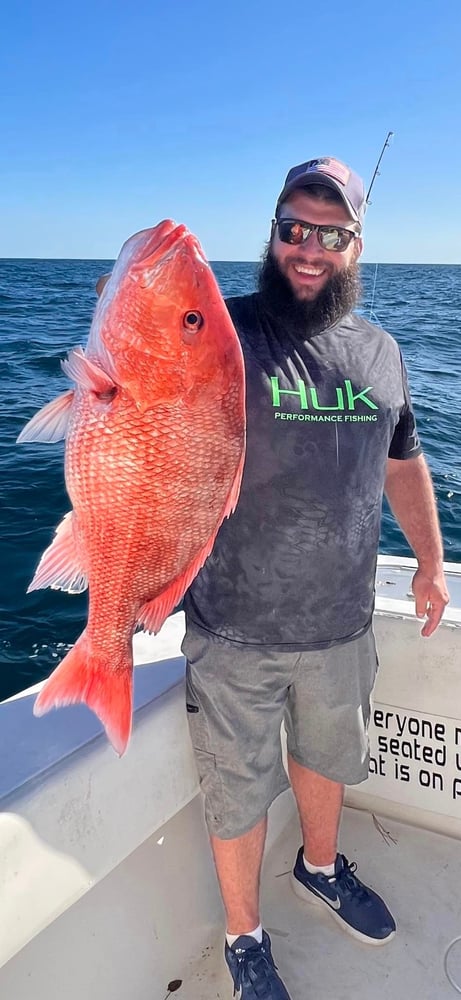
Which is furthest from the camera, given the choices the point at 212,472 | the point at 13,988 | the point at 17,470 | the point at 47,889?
the point at 17,470

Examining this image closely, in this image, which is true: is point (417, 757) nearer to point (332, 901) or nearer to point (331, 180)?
point (332, 901)

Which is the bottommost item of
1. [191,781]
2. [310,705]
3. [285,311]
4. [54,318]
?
[191,781]

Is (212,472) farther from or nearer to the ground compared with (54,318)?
nearer to the ground

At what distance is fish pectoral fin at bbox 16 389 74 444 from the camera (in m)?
1.40

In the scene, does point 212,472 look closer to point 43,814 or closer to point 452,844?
point 43,814

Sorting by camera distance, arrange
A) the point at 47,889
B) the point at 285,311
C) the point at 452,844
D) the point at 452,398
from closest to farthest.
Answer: the point at 47,889
the point at 285,311
the point at 452,844
the point at 452,398

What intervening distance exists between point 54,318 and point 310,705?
1764 centimetres

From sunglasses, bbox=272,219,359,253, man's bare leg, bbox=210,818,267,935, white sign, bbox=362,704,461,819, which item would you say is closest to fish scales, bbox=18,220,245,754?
sunglasses, bbox=272,219,359,253

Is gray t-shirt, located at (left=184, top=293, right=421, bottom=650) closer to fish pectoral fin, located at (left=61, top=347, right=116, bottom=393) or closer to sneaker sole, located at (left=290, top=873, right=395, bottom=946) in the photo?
fish pectoral fin, located at (left=61, top=347, right=116, bottom=393)

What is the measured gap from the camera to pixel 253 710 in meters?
2.03

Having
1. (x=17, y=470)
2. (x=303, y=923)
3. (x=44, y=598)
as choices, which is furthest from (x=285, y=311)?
(x=17, y=470)

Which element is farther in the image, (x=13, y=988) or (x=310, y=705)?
(x=310, y=705)

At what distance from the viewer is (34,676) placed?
13.4ft

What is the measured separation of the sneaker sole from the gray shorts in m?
0.58
